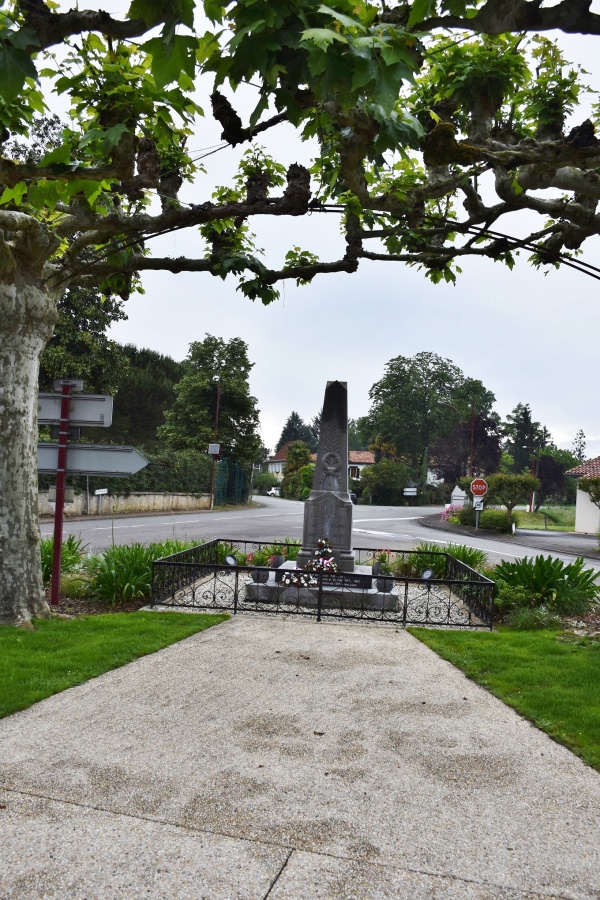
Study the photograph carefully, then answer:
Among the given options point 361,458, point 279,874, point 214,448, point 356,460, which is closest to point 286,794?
point 279,874

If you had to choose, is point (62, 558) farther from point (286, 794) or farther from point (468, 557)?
point (286, 794)

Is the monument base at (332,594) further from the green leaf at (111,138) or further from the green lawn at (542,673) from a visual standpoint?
the green leaf at (111,138)

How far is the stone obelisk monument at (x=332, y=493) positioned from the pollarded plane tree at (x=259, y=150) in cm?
421

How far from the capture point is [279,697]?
207 inches

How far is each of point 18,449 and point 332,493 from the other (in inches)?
239

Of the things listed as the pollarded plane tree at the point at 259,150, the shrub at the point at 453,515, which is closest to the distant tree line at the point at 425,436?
the shrub at the point at 453,515

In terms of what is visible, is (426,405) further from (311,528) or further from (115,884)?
(115,884)

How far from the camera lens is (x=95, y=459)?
8023 mm

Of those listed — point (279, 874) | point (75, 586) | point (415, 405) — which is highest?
point (415, 405)

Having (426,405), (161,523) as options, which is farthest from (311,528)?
(426,405)

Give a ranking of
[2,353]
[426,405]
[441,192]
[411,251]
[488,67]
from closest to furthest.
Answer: [488,67] → [441,192] → [2,353] → [411,251] → [426,405]

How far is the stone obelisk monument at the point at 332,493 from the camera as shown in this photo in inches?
458

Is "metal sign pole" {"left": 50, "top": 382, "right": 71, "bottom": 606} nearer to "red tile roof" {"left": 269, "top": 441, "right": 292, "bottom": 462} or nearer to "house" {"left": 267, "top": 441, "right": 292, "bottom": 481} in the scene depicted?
"red tile roof" {"left": 269, "top": 441, "right": 292, "bottom": 462}

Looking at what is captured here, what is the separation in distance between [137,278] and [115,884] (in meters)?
9.14
